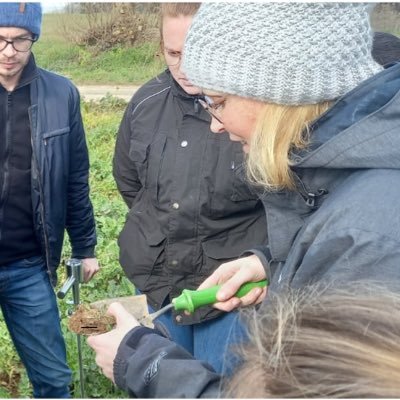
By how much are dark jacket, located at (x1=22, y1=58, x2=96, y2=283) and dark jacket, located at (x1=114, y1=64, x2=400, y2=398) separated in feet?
4.09

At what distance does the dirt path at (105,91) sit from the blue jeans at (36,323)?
1005 centimetres

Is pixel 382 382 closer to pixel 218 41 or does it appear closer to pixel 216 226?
pixel 218 41

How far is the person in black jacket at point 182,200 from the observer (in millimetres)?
2168

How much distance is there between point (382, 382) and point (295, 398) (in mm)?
108

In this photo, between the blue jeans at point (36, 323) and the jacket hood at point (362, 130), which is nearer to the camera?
the jacket hood at point (362, 130)

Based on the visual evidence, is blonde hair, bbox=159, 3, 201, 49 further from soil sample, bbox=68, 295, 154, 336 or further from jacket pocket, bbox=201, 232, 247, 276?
soil sample, bbox=68, 295, 154, 336

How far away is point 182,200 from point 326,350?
4.76 feet

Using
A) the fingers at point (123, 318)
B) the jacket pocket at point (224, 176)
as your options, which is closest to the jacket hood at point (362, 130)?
the fingers at point (123, 318)

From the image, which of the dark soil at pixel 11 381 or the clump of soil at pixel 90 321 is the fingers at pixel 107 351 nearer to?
the clump of soil at pixel 90 321

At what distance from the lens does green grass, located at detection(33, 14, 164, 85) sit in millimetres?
14969

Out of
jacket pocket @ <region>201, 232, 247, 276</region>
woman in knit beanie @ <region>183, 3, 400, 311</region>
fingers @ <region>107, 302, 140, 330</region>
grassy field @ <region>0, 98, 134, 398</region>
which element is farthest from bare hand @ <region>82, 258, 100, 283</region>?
woman in knit beanie @ <region>183, 3, 400, 311</region>

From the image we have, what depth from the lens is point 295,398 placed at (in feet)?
2.53

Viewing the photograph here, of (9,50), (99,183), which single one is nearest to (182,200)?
(9,50)

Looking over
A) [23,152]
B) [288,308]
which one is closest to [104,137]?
[23,152]
